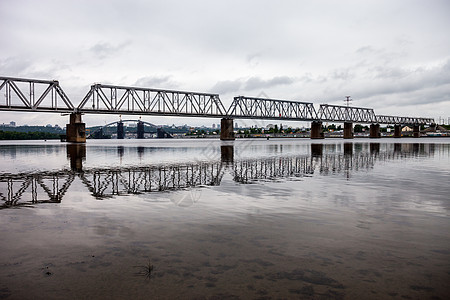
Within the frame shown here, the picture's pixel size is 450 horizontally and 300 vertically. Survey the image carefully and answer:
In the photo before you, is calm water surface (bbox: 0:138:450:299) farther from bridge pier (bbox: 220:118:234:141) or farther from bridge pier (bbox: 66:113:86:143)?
bridge pier (bbox: 220:118:234:141)

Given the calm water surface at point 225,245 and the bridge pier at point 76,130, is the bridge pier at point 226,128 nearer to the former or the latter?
the bridge pier at point 76,130

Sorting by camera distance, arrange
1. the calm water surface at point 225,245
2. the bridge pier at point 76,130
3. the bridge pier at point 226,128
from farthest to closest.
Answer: the bridge pier at point 226,128, the bridge pier at point 76,130, the calm water surface at point 225,245

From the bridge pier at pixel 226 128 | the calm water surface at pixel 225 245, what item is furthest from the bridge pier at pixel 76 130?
the calm water surface at pixel 225 245

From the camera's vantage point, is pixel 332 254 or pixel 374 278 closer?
pixel 374 278

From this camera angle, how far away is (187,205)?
43.1 ft

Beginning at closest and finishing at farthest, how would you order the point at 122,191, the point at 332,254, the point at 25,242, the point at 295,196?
1. the point at 332,254
2. the point at 25,242
3. the point at 295,196
4. the point at 122,191

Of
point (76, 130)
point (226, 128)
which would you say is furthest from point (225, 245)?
point (226, 128)

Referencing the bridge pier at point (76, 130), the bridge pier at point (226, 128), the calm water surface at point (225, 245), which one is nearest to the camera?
the calm water surface at point (225, 245)

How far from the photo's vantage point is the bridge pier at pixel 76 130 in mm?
119225

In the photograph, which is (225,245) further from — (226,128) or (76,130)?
(226,128)

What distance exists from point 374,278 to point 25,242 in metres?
8.58

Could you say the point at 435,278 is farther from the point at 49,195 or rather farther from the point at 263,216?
the point at 49,195

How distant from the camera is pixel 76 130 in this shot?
120 m

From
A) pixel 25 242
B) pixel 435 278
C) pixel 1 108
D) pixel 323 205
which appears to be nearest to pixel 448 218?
pixel 323 205
